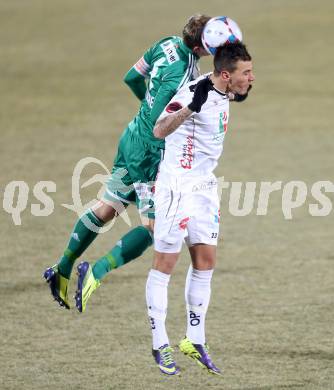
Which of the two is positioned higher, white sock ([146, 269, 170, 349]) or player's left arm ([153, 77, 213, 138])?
player's left arm ([153, 77, 213, 138])

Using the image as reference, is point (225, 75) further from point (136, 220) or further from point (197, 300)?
point (136, 220)

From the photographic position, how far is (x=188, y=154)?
253 inches

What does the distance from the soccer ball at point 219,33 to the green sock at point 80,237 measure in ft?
5.42

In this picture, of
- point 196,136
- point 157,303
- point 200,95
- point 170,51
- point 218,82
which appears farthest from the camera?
point 170,51

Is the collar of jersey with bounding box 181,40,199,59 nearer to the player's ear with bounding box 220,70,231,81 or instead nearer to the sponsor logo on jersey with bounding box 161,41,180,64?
the sponsor logo on jersey with bounding box 161,41,180,64

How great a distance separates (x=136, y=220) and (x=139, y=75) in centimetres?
420

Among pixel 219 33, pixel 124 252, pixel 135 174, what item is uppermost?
pixel 219 33

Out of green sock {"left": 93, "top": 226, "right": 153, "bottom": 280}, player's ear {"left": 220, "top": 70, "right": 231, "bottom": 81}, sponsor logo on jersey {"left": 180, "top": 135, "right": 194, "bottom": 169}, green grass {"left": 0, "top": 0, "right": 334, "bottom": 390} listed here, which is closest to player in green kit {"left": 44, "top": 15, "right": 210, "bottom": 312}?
green sock {"left": 93, "top": 226, "right": 153, "bottom": 280}

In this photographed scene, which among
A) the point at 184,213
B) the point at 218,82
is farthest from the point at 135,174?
the point at 218,82

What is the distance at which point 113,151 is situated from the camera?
44.9 feet

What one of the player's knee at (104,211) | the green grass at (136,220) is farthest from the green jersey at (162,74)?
the green grass at (136,220)

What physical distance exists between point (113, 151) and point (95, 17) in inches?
330

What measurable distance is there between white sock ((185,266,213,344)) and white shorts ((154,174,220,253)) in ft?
0.75

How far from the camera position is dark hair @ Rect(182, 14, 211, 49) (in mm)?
6391
